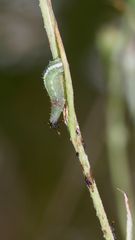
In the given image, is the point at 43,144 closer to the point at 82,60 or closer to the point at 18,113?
the point at 18,113

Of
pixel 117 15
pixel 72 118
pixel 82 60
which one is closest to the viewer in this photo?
pixel 72 118

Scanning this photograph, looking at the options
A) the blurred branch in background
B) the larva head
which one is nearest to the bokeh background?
the blurred branch in background

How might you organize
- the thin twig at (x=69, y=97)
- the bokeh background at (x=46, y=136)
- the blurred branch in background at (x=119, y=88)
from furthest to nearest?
1. the bokeh background at (x=46, y=136)
2. the blurred branch in background at (x=119, y=88)
3. the thin twig at (x=69, y=97)

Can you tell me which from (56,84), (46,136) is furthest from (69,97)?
(46,136)

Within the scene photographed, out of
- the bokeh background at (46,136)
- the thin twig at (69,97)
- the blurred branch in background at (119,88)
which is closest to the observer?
the thin twig at (69,97)

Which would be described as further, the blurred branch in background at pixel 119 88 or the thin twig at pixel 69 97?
the blurred branch in background at pixel 119 88

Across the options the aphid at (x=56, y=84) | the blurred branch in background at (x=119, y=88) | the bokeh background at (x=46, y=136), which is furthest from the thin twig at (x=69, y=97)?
the bokeh background at (x=46, y=136)

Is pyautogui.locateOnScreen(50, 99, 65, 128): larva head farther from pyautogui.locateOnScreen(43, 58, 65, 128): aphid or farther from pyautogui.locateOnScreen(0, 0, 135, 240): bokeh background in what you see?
pyautogui.locateOnScreen(0, 0, 135, 240): bokeh background

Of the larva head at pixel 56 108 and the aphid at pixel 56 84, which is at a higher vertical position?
the aphid at pixel 56 84

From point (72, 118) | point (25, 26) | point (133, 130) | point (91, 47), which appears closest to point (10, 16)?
point (25, 26)

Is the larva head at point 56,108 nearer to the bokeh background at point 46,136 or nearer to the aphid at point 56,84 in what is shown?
the aphid at point 56,84
